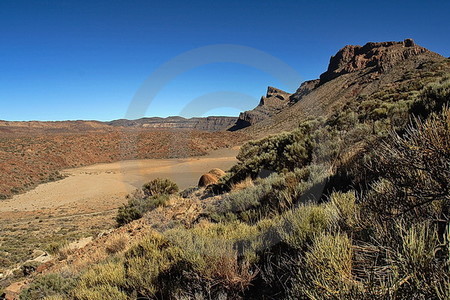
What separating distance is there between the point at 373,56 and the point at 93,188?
84.3 metres

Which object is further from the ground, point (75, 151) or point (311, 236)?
point (311, 236)

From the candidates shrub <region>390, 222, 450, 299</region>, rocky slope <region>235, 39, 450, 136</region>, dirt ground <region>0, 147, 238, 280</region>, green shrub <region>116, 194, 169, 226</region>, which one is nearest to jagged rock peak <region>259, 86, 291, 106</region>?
rocky slope <region>235, 39, 450, 136</region>

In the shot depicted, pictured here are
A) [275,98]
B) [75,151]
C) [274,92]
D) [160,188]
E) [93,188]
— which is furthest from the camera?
[274,92]

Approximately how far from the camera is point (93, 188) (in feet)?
86.5

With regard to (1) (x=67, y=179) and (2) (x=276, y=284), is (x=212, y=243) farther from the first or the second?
(1) (x=67, y=179)

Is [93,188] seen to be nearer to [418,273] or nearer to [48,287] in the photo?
[48,287]

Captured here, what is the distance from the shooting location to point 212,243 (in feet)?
11.9

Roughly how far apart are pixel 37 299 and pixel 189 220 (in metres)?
3.68

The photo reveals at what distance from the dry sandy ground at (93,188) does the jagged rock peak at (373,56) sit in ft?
179

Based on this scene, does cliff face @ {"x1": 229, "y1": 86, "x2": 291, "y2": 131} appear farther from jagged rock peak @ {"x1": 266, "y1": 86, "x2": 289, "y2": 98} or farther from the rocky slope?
the rocky slope

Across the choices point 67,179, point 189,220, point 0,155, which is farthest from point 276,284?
point 0,155

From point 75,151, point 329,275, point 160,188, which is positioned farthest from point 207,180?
point 75,151

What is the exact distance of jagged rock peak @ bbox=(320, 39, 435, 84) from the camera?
61.3 metres

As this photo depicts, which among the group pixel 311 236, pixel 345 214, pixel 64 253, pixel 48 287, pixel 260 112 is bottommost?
pixel 64 253
